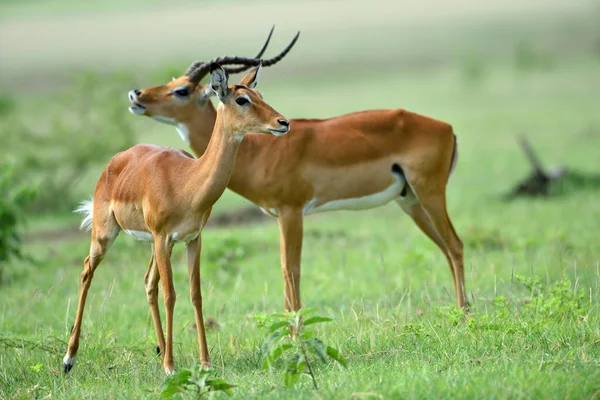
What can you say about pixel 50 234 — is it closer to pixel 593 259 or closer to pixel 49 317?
pixel 49 317

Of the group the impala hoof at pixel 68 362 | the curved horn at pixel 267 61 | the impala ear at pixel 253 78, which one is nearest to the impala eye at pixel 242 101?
the impala ear at pixel 253 78

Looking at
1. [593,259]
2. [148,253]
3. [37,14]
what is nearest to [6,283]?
[148,253]

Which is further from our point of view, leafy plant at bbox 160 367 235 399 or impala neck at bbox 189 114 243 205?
impala neck at bbox 189 114 243 205

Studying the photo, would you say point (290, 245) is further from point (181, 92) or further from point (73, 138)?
point (73, 138)

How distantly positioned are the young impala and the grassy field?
0.38 metres

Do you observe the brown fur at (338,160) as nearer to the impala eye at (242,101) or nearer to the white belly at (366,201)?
the white belly at (366,201)

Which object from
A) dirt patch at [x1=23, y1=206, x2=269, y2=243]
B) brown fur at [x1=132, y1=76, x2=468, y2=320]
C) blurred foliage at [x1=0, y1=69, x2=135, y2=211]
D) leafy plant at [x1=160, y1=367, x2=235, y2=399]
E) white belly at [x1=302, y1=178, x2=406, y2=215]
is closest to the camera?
leafy plant at [x1=160, y1=367, x2=235, y2=399]

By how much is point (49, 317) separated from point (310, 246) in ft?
12.2

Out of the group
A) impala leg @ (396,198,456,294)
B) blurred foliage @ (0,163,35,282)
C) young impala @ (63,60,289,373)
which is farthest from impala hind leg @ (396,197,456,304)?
blurred foliage @ (0,163,35,282)

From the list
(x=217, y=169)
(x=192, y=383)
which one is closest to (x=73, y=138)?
(x=217, y=169)

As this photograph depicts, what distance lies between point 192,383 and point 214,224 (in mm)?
8387

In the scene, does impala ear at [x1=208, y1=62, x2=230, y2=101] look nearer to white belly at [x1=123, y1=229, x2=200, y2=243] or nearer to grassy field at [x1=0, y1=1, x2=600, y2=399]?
white belly at [x1=123, y1=229, x2=200, y2=243]

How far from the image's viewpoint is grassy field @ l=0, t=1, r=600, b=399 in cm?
502

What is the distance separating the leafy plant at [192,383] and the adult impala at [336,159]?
2.66 meters
